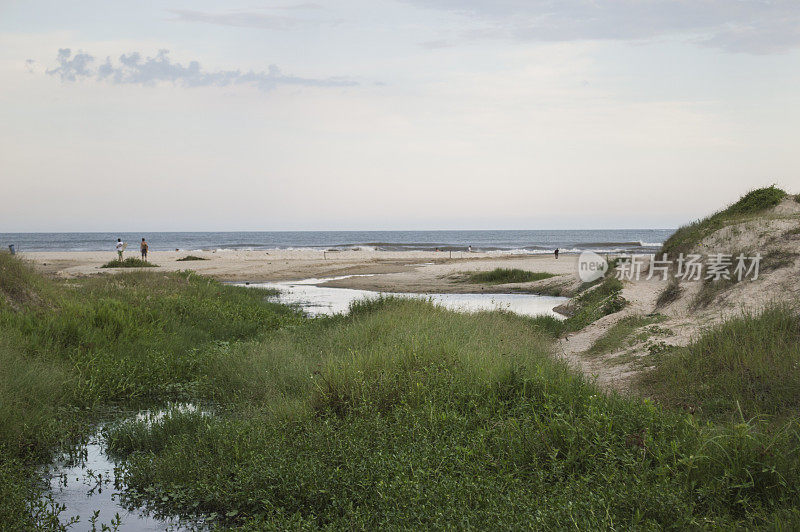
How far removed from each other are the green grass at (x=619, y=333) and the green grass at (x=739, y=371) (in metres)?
2.27

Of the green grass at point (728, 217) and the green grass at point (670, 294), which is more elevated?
the green grass at point (728, 217)

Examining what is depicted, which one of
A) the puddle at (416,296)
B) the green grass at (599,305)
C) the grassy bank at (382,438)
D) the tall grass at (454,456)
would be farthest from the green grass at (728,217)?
the tall grass at (454,456)

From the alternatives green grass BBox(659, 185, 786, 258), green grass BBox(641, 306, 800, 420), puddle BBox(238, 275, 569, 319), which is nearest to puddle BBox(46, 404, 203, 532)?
green grass BBox(641, 306, 800, 420)

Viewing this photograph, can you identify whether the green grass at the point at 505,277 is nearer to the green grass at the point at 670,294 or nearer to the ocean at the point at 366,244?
the green grass at the point at 670,294

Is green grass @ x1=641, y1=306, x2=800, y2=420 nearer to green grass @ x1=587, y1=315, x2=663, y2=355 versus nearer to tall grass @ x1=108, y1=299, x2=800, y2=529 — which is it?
tall grass @ x1=108, y1=299, x2=800, y2=529

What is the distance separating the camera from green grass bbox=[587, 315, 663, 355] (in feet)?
39.9

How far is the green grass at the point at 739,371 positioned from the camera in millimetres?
6914

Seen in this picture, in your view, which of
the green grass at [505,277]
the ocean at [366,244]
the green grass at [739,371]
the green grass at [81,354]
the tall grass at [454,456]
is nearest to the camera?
the tall grass at [454,456]

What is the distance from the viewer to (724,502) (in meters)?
4.50

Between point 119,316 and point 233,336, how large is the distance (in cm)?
286

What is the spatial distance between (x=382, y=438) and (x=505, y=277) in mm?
25029

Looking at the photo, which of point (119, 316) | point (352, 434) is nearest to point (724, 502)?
point (352, 434)

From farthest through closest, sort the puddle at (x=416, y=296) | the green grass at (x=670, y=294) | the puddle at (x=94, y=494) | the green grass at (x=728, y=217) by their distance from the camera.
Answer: the puddle at (x=416, y=296) < the green grass at (x=728, y=217) < the green grass at (x=670, y=294) < the puddle at (x=94, y=494)

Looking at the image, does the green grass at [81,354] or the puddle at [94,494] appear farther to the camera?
the green grass at [81,354]
